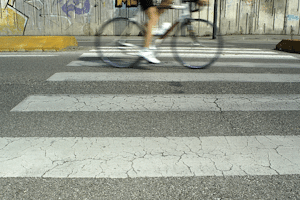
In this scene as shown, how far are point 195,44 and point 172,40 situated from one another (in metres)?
0.46

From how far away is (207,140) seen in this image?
2668 millimetres

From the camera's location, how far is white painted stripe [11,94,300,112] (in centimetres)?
347

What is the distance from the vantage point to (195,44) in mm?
5684

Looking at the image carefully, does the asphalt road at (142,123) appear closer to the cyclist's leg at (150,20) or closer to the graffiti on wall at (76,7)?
the cyclist's leg at (150,20)

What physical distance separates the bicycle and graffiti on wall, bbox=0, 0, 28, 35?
34.0ft

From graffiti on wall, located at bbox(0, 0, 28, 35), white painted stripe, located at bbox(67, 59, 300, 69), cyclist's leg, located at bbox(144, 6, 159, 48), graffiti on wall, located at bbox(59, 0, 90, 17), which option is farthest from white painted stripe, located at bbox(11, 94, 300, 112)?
graffiti on wall, located at bbox(0, 0, 28, 35)

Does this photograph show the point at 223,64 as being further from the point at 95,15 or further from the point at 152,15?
the point at 95,15

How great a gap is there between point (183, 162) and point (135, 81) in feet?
8.23

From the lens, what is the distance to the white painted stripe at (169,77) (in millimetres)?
4742

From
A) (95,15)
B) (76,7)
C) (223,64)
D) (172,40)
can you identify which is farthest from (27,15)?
(223,64)

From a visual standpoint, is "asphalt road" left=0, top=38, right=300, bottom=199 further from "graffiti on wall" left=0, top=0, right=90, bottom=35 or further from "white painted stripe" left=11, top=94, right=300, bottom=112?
"graffiti on wall" left=0, top=0, right=90, bottom=35

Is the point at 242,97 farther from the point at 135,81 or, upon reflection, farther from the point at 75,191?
the point at 75,191

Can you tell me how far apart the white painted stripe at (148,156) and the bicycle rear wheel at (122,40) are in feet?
9.70

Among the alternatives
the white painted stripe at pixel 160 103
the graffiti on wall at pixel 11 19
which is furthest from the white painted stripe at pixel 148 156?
the graffiti on wall at pixel 11 19
